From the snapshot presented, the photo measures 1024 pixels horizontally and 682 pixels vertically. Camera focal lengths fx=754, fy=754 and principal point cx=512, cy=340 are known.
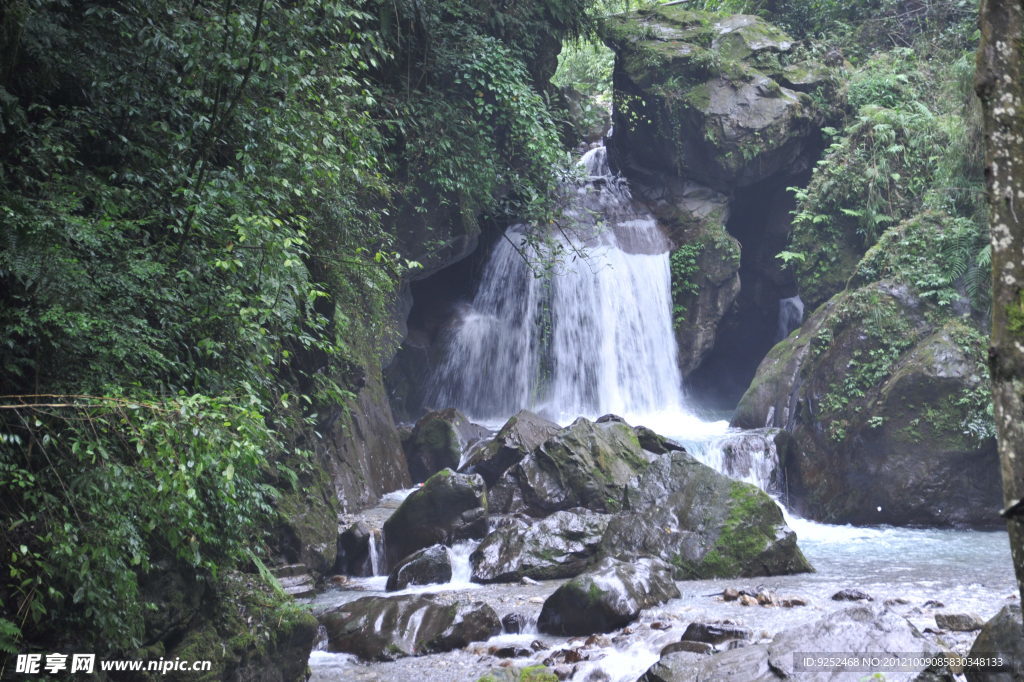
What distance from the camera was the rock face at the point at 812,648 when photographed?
4621 mm

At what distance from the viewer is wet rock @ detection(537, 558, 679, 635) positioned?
6973mm

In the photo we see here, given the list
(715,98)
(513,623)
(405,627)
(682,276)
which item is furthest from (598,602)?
(715,98)

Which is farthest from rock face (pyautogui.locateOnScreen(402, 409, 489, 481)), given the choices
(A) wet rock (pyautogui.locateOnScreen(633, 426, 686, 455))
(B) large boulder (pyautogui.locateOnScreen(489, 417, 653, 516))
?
(A) wet rock (pyautogui.locateOnScreen(633, 426, 686, 455))

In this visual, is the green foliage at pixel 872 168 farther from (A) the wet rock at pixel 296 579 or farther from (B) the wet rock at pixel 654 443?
(A) the wet rock at pixel 296 579

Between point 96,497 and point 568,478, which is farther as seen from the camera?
point 568,478

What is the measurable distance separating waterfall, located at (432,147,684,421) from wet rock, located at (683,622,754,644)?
38.5ft

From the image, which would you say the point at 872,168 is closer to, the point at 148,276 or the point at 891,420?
the point at 891,420

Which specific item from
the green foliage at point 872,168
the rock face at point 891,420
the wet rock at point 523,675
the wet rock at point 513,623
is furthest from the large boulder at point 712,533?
the green foliage at point 872,168

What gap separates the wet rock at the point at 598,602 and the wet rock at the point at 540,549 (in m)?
1.53

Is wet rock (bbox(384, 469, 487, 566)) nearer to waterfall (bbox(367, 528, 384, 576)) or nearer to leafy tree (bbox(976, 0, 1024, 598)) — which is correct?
waterfall (bbox(367, 528, 384, 576))

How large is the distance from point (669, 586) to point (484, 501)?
10.8 feet

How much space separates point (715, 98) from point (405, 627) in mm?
15565

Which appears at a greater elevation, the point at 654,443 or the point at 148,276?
the point at 148,276

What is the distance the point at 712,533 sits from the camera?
9.07 m
